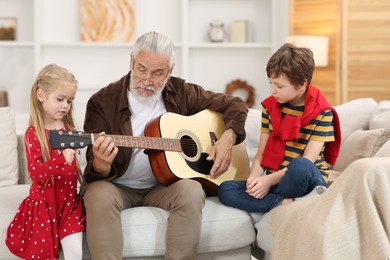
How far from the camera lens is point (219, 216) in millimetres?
2768

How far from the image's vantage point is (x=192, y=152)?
9.62ft

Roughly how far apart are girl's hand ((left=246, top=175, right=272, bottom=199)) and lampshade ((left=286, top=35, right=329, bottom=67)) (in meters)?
2.84

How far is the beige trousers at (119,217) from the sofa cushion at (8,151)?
781 millimetres

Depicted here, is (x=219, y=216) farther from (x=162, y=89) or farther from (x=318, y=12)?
(x=318, y=12)

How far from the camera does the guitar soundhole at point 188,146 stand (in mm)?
2896


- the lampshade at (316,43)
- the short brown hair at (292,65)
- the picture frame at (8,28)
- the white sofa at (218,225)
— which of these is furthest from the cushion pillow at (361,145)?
the picture frame at (8,28)

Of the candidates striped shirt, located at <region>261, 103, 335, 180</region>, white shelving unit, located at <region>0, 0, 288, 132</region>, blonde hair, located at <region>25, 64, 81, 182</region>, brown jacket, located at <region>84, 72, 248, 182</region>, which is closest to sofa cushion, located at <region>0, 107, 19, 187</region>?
brown jacket, located at <region>84, 72, 248, 182</region>

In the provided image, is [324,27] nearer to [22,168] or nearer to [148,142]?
[22,168]

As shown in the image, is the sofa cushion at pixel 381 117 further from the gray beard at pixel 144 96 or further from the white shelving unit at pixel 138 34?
the white shelving unit at pixel 138 34

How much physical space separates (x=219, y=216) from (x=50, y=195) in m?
0.65

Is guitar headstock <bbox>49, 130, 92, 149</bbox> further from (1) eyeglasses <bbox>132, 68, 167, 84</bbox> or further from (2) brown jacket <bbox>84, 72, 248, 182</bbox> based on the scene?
(1) eyeglasses <bbox>132, 68, 167, 84</bbox>

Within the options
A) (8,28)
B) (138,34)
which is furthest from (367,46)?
(8,28)

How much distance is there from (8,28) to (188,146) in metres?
3.43

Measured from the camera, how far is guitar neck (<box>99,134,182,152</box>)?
103 inches
